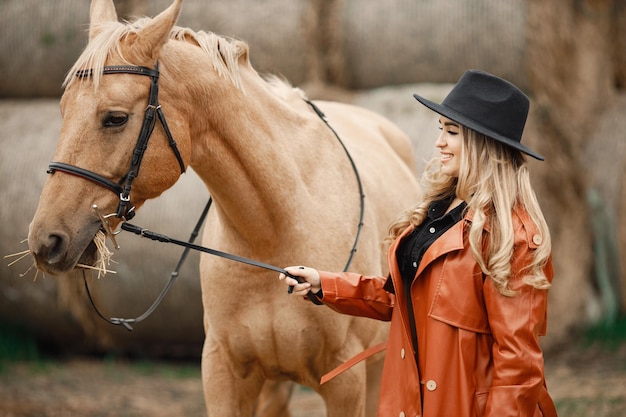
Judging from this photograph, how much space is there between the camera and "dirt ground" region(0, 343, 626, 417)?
5.13 metres

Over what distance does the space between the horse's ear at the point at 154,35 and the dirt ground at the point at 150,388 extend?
10.2 feet

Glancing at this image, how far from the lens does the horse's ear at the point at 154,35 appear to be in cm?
262

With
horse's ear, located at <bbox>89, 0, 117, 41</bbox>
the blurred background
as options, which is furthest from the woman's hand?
the blurred background

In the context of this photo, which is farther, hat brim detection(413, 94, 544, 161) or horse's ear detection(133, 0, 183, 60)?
horse's ear detection(133, 0, 183, 60)

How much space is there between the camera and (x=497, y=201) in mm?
2473

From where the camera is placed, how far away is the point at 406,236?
8.97ft

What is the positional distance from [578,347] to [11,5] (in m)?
5.03

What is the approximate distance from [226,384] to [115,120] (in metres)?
1.17

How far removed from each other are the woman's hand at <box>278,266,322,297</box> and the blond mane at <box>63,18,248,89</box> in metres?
0.71

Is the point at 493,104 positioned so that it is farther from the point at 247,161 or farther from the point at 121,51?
the point at 121,51

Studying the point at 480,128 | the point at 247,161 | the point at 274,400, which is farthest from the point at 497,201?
the point at 274,400

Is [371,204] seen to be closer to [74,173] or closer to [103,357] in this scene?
[74,173]

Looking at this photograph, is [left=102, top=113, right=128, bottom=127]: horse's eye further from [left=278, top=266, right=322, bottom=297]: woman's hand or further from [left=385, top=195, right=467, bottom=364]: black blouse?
[left=385, top=195, right=467, bottom=364]: black blouse

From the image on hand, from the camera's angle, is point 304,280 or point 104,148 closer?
point 104,148
